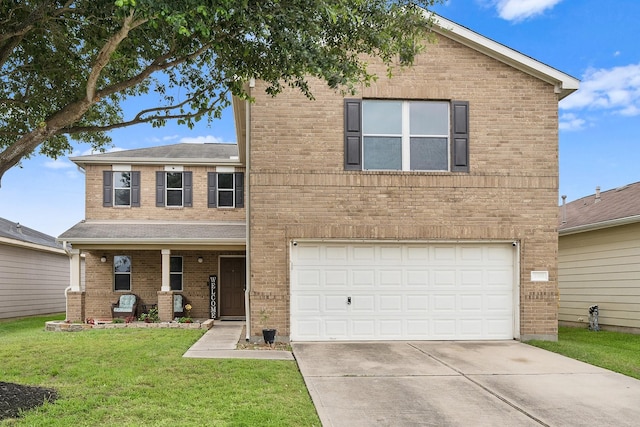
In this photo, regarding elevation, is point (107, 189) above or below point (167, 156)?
below

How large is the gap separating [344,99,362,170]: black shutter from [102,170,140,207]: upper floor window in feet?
30.9

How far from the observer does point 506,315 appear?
11.5 meters

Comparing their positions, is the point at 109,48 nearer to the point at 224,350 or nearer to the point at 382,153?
the point at 224,350

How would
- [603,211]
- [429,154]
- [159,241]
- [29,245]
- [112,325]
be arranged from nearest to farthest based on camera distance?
[429,154], [112,325], [159,241], [603,211], [29,245]

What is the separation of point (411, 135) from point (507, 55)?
2.72 m

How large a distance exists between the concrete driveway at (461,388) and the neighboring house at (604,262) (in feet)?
17.1

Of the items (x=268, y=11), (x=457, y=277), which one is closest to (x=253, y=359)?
(x=457, y=277)

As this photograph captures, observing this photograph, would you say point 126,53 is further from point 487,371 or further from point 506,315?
point 506,315

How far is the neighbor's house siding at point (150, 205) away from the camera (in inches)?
695

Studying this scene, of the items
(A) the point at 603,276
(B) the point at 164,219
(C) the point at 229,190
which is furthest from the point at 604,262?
(B) the point at 164,219

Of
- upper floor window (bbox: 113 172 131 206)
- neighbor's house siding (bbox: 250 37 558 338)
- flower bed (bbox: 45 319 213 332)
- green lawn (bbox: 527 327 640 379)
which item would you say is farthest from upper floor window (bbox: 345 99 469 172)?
upper floor window (bbox: 113 172 131 206)

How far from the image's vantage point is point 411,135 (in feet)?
37.4

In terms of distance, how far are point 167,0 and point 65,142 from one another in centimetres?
646

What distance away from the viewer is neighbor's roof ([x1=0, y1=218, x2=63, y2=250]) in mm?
18519
